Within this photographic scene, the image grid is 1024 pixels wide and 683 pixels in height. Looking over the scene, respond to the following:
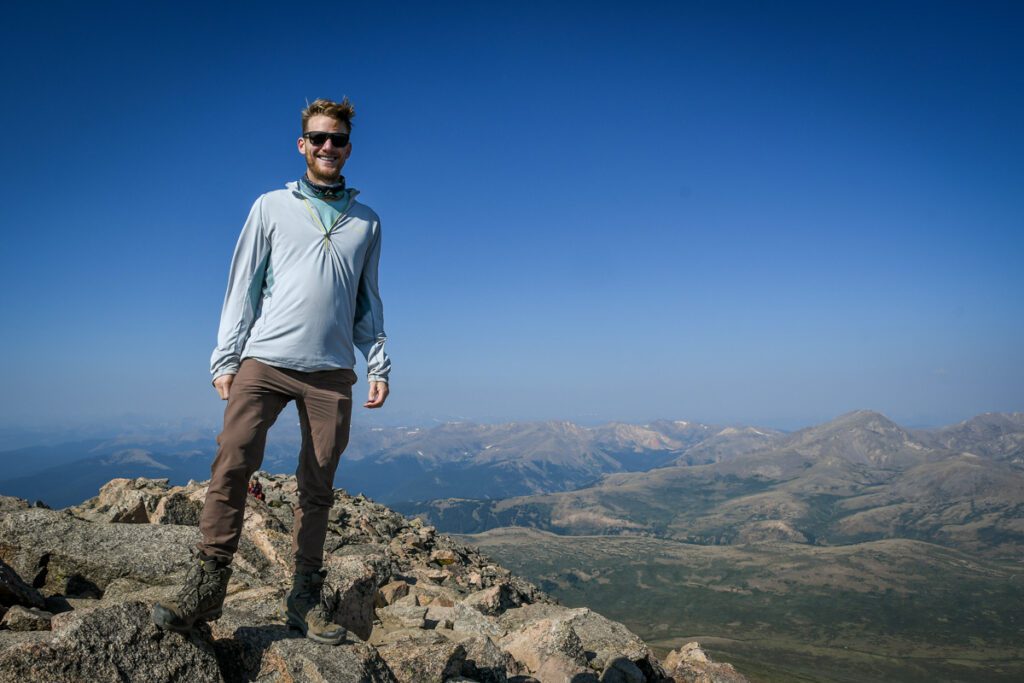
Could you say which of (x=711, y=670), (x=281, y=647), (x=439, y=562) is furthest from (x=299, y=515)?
(x=439, y=562)

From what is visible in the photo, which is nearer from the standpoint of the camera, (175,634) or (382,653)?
(175,634)

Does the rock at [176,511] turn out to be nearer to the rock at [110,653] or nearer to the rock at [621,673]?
the rock at [110,653]

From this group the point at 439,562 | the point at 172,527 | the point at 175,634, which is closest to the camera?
the point at 175,634

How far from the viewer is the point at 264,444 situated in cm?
643

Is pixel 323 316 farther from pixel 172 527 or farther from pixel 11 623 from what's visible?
pixel 172 527

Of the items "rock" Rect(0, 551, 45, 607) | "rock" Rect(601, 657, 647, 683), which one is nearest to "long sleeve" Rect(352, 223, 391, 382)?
"rock" Rect(0, 551, 45, 607)

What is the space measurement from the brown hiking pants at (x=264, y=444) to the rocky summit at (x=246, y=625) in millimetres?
996

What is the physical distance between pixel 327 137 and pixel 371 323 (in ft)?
7.24

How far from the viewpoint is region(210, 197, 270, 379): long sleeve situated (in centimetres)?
657

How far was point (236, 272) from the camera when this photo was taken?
6.73 meters

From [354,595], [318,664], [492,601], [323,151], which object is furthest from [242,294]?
[492,601]

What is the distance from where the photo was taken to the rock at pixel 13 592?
7.22m

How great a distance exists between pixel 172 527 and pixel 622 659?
27.2ft

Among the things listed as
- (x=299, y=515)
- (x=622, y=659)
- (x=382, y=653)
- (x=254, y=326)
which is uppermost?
(x=254, y=326)
